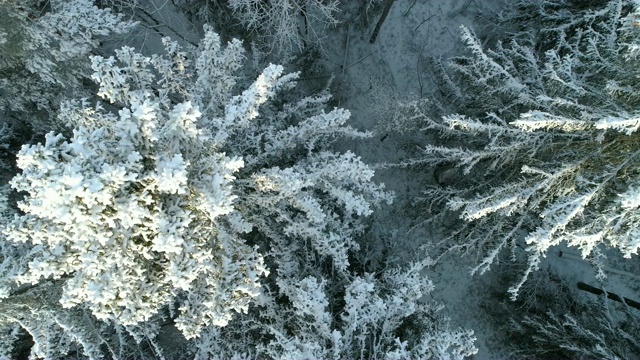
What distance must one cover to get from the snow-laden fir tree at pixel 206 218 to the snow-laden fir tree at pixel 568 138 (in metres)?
2.34

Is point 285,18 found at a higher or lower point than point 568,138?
higher

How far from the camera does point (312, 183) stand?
780 centimetres

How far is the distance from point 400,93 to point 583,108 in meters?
5.07

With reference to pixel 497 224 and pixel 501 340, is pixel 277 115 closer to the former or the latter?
pixel 497 224

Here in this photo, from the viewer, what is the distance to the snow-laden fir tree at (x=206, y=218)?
6066mm

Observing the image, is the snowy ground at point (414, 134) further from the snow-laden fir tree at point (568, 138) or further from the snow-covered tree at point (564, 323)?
the snow-laden fir tree at point (568, 138)

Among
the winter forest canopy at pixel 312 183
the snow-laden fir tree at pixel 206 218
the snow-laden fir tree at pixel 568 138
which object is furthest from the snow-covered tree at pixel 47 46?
the snow-laden fir tree at pixel 568 138

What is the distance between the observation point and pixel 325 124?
7.98m

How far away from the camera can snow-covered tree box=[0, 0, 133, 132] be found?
321 inches

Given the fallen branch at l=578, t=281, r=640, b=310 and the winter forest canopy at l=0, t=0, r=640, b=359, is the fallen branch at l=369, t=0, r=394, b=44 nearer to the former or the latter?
the winter forest canopy at l=0, t=0, r=640, b=359

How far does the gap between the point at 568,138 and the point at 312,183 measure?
4853 mm

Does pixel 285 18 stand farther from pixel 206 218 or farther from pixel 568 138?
pixel 568 138

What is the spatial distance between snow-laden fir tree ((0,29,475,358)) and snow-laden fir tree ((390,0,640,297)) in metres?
2.34

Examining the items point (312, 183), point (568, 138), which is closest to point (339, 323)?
point (312, 183)
